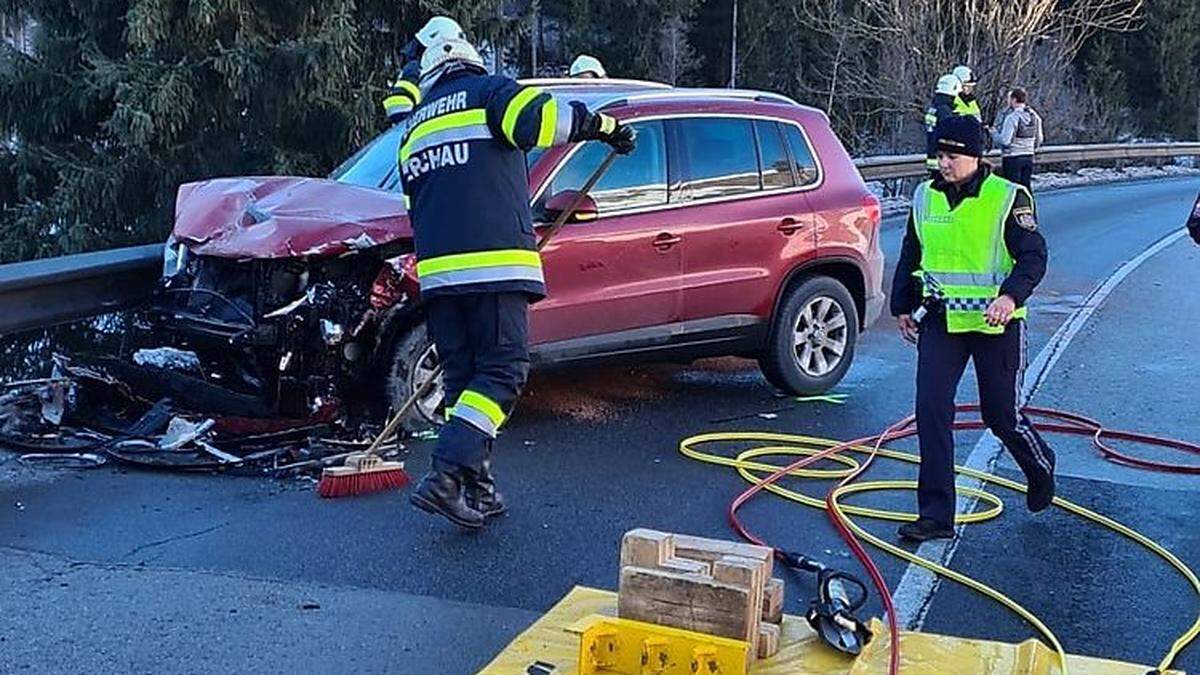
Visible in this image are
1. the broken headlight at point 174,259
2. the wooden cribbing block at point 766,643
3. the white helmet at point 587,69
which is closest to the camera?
the wooden cribbing block at point 766,643

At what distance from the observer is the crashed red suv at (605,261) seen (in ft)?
Result: 22.4

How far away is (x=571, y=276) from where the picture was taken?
23.9ft

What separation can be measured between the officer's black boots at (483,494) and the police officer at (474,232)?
0.05 feet

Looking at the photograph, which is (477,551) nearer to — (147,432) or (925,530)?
(925,530)

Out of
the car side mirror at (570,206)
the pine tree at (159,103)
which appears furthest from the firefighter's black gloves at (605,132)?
the pine tree at (159,103)

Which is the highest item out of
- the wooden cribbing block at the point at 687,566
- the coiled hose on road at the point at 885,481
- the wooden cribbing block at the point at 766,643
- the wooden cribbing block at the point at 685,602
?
the wooden cribbing block at the point at 687,566

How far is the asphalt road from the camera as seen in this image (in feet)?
14.6

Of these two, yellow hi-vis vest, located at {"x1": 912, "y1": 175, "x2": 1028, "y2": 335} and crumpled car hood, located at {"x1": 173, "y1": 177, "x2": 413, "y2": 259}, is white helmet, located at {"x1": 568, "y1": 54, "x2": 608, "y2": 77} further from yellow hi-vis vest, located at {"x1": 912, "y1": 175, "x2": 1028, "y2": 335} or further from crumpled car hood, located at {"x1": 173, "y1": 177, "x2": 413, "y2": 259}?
yellow hi-vis vest, located at {"x1": 912, "y1": 175, "x2": 1028, "y2": 335}

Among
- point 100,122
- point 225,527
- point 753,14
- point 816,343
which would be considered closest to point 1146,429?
point 816,343

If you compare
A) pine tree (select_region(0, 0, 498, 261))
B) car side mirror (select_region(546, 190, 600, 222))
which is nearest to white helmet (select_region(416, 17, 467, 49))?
car side mirror (select_region(546, 190, 600, 222))

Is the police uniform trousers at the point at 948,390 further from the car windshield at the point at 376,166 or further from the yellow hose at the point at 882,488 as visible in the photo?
the car windshield at the point at 376,166

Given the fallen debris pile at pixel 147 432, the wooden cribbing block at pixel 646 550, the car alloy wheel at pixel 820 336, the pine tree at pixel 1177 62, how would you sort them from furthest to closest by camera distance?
the pine tree at pixel 1177 62 < the car alloy wheel at pixel 820 336 < the fallen debris pile at pixel 147 432 < the wooden cribbing block at pixel 646 550

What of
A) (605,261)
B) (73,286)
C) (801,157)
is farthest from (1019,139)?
(73,286)

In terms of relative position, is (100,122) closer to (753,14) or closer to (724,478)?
(724,478)
